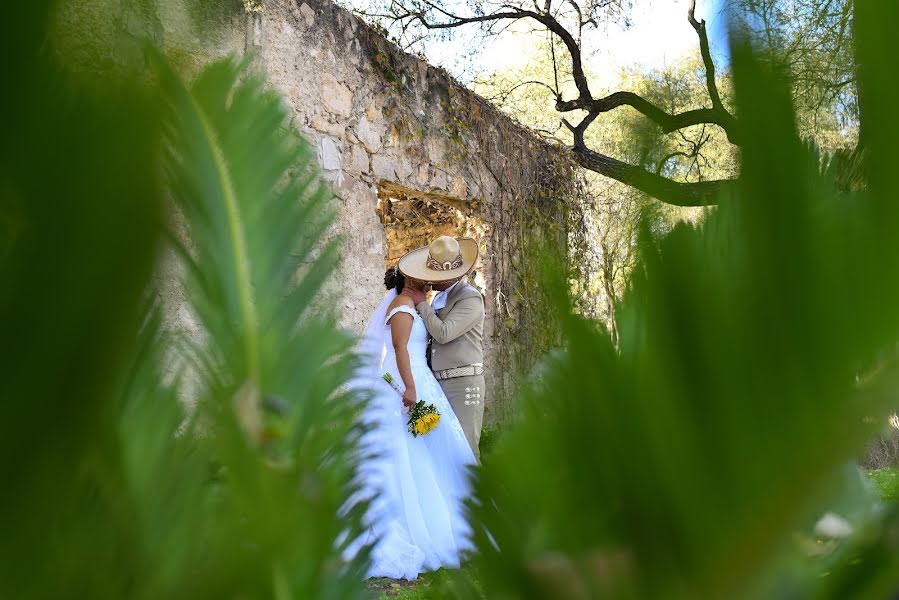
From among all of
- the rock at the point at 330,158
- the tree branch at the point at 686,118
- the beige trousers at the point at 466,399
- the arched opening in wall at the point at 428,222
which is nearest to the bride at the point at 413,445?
the beige trousers at the point at 466,399

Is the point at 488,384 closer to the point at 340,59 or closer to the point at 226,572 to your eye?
the point at 340,59

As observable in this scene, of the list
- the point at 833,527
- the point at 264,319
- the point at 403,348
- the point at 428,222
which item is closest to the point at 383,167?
the point at 403,348

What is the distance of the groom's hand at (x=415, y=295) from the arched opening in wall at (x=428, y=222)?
1.20m

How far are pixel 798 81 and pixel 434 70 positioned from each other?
18.1 ft

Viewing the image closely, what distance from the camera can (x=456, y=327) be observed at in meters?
4.56

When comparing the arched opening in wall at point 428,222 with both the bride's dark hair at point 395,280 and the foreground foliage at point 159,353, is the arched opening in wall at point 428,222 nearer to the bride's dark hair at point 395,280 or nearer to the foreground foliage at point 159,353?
the bride's dark hair at point 395,280

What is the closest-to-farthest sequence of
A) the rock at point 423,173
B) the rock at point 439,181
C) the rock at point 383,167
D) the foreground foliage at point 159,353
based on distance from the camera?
1. the foreground foliage at point 159,353
2. the rock at point 383,167
3. the rock at point 423,173
4. the rock at point 439,181

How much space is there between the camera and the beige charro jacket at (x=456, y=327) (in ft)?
14.9

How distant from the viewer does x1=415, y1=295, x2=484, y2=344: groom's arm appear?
454cm

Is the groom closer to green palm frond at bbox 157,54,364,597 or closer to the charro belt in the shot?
the charro belt

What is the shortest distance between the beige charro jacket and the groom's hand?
1.0 inches

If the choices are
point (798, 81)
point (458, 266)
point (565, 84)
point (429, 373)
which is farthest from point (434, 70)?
point (565, 84)

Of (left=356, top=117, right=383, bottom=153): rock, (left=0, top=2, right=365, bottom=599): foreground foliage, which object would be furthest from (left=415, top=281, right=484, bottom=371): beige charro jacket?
(left=0, top=2, right=365, bottom=599): foreground foliage

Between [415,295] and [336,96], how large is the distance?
123cm
